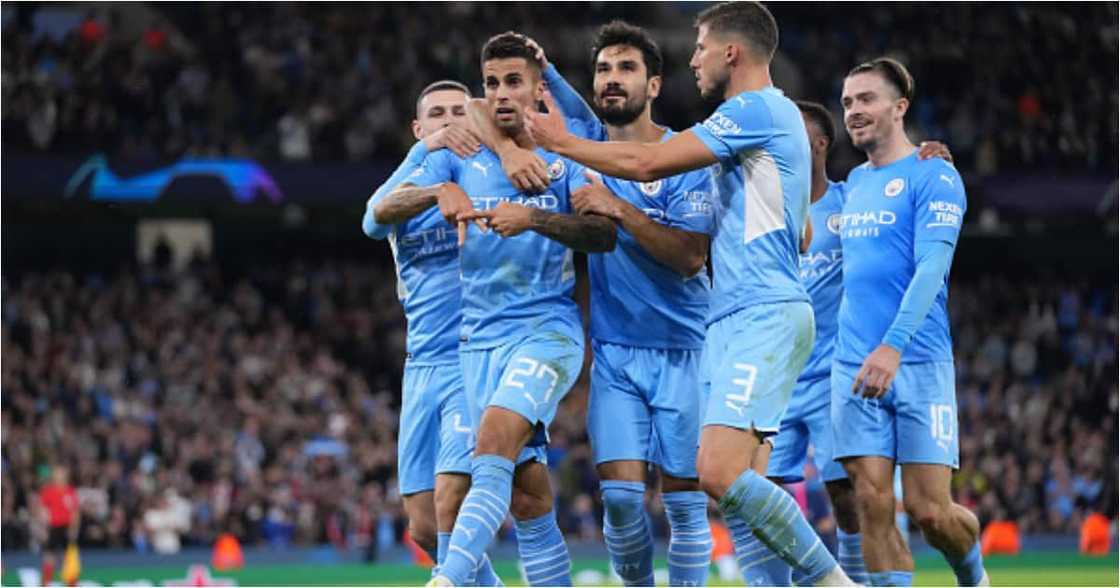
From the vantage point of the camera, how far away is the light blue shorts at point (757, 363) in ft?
25.3

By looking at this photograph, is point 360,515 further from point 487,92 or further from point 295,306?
point 487,92

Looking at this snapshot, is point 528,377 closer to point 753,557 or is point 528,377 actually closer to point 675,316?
point 675,316

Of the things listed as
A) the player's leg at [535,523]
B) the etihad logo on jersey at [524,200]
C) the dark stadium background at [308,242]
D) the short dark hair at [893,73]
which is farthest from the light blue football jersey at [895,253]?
the dark stadium background at [308,242]

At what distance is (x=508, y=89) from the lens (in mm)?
8461

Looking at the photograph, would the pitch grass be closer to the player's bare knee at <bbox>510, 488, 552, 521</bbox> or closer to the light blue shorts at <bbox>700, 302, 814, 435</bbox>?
the player's bare knee at <bbox>510, 488, 552, 521</bbox>

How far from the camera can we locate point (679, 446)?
849 cm

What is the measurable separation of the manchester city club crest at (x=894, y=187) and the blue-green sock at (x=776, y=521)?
2031 mm

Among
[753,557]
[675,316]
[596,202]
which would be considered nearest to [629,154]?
[596,202]

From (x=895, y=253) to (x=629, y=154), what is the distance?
1897 mm

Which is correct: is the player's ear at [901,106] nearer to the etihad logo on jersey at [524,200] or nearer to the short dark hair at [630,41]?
the short dark hair at [630,41]

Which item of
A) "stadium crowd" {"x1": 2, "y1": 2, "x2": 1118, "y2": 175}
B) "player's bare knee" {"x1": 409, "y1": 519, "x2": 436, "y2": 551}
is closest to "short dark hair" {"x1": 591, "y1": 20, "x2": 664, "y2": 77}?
"player's bare knee" {"x1": 409, "y1": 519, "x2": 436, "y2": 551}

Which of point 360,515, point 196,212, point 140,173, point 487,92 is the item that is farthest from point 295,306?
point 487,92

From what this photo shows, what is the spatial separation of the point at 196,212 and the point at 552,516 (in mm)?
19500

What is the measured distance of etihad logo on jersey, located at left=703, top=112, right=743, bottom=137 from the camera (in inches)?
307
